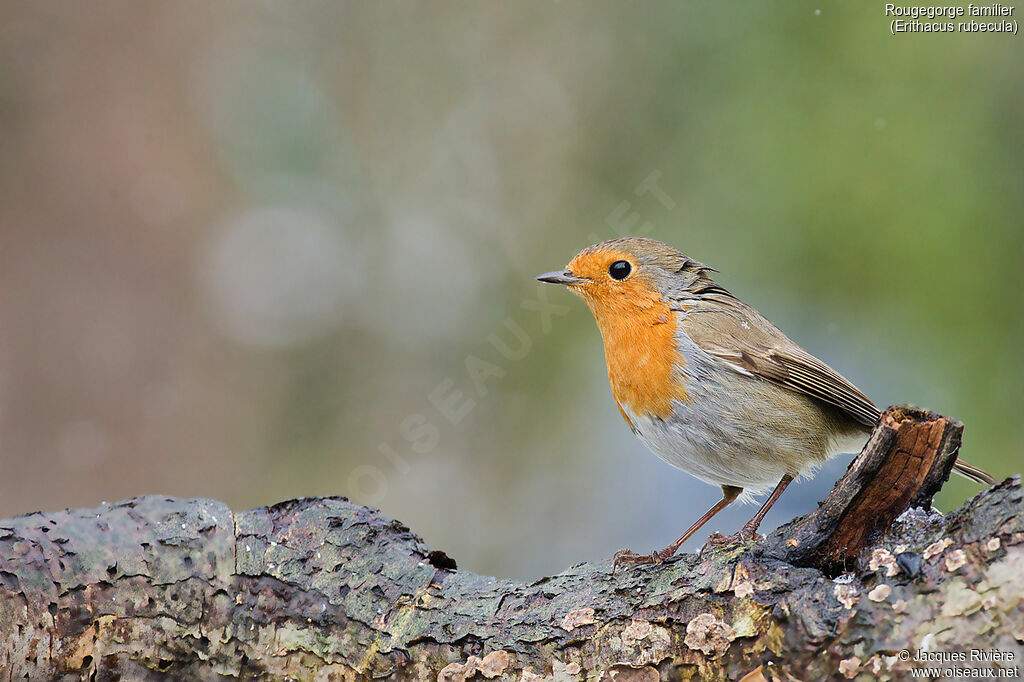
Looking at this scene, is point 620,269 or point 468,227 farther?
point 468,227

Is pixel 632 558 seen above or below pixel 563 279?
below

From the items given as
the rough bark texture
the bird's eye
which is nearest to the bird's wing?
the bird's eye

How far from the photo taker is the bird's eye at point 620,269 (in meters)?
3.65

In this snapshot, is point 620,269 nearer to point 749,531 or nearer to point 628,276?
point 628,276

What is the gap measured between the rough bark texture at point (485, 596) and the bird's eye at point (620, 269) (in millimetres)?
1365

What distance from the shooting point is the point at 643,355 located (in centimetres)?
336

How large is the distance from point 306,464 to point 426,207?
2003mm

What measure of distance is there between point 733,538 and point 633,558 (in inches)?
12.2

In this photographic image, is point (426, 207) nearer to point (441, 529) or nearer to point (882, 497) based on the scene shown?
point (441, 529)

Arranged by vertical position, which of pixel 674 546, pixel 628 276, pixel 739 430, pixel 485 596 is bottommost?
pixel 485 596

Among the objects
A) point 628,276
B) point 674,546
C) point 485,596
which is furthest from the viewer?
point 628,276

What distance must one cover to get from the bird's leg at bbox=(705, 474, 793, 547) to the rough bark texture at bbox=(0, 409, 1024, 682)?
0.14m

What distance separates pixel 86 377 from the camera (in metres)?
5.30

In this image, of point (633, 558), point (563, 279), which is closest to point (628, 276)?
point (563, 279)
